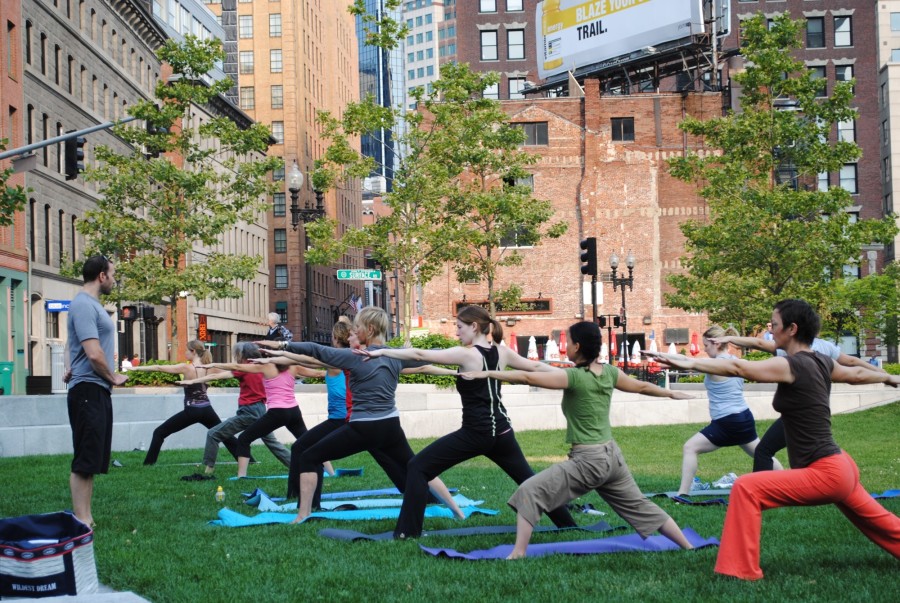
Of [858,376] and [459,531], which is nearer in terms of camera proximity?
[858,376]

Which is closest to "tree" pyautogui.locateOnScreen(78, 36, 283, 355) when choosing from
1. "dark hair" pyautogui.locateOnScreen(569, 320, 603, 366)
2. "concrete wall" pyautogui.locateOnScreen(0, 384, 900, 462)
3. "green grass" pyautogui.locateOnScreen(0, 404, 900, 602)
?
"concrete wall" pyautogui.locateOnScreen(0, 384, 900, 462)

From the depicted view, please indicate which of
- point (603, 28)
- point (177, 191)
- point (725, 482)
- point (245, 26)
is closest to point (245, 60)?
point (245, 26)

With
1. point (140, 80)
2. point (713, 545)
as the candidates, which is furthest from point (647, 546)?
point (140, 80)

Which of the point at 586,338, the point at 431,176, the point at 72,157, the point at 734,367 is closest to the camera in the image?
the point at 734,367

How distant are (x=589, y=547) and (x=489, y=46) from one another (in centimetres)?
8275

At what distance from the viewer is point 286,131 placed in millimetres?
108500

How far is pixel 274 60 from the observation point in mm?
109188

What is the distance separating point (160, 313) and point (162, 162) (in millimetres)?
27655

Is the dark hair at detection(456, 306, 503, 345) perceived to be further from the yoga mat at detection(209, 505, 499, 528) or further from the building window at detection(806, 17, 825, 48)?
the building window at detection(806, 17, 825, 48)

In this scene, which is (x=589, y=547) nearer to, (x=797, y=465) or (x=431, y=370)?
(x=431, y=370)

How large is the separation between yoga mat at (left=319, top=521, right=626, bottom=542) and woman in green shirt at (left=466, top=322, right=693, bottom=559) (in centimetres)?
141

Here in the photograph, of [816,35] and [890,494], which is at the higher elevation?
[816,35]

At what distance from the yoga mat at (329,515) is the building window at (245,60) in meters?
102

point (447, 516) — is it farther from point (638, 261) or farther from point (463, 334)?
point (638, 261)
